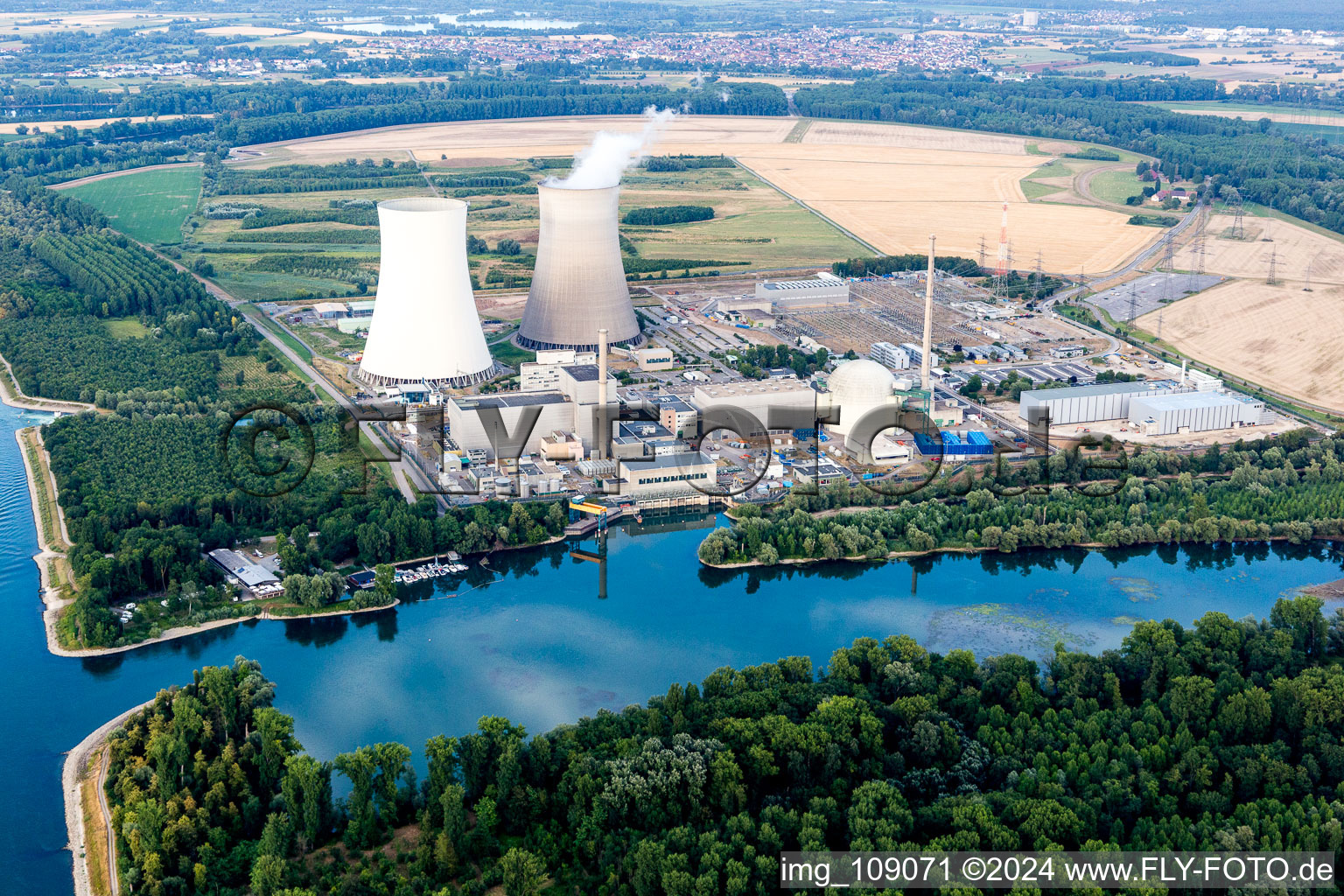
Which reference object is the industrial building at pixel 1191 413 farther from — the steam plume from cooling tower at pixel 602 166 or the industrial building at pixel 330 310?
the industrial building at pixel 330 310

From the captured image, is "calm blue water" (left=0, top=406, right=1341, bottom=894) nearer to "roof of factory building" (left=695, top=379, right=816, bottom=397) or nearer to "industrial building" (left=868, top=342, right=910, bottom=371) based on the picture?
"roof of factory building" (left=695, top=379, right=816, bottom=397)

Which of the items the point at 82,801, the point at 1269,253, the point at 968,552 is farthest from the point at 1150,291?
the point at 82,801

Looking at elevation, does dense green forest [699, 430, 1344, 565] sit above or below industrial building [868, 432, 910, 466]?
below

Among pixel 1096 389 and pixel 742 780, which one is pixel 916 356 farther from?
pixel 742 780

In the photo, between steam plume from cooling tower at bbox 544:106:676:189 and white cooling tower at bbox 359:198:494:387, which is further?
steam plume from cooling tower at bbox 544:106:676:189

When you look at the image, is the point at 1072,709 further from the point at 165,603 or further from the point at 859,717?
the point at 165,603

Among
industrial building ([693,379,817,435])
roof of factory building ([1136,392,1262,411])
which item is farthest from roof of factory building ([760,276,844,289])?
roof of factory building ([1136,392,1262,411])
